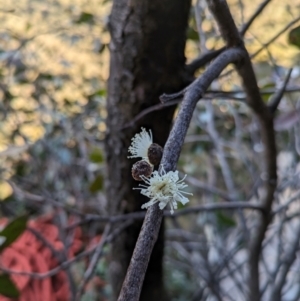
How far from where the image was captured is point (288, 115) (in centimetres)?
73

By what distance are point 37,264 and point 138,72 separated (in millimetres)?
623

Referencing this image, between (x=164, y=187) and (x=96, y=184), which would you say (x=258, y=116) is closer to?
(x=164, y=187)

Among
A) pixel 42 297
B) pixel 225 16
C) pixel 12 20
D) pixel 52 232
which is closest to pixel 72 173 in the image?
pixel 52 232

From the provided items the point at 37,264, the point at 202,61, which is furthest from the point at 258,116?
the point at 37,264

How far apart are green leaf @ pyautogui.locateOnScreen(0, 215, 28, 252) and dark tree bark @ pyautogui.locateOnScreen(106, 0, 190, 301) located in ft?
0.40

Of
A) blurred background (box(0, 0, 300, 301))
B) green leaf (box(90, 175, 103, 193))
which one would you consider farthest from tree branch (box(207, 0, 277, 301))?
green leaf (box(90, 175, 103, 193))

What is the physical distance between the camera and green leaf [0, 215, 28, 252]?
53 cm

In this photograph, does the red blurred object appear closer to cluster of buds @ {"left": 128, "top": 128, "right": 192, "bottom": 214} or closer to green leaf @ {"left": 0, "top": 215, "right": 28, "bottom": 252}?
green leaf @ {"left": 0, "top": 215, "right": 28, "bottom": 252}

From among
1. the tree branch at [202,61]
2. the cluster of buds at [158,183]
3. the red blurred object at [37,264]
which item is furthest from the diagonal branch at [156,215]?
the red blurred object at [37,264]

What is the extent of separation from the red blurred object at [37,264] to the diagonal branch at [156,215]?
0.71 m

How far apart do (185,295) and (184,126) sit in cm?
93

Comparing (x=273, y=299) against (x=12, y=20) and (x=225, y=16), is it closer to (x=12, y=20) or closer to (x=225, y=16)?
(x=225, y=16)

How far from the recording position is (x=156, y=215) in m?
0.19

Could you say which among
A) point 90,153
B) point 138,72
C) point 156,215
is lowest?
point 156,215
